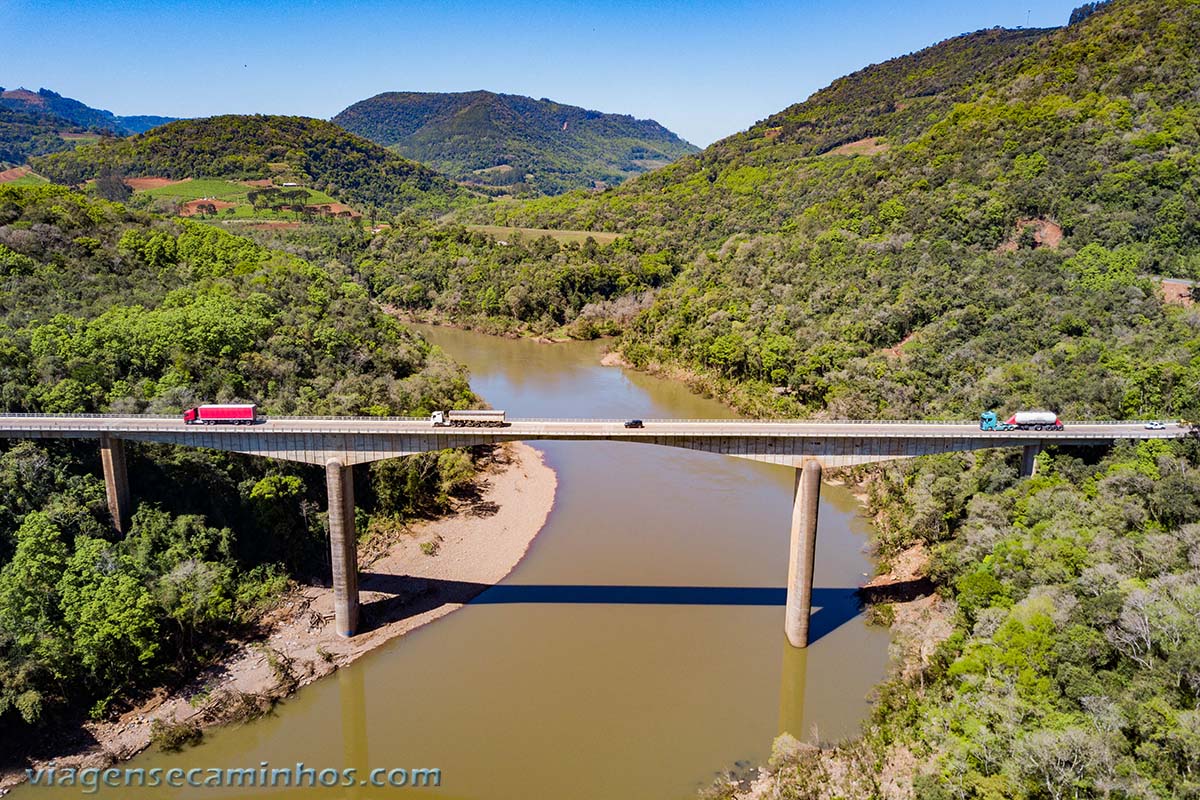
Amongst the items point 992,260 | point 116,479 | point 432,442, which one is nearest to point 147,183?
point 116,479

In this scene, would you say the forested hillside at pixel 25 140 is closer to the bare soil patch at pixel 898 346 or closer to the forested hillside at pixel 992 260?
the forested hillside at pixel 992 260

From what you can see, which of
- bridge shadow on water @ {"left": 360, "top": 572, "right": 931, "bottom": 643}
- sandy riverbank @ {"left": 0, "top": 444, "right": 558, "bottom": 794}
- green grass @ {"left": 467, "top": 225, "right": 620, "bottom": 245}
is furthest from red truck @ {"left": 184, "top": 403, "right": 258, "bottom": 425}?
green grass @ {"left": 467, "top": 225, "right": 620, "bottom": 245}

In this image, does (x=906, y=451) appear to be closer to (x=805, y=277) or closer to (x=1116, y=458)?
(x=1116, y=458)

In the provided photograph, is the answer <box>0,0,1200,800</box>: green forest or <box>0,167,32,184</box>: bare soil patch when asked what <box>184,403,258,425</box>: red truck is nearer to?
<box>0,0,1200,800</box>: green forest

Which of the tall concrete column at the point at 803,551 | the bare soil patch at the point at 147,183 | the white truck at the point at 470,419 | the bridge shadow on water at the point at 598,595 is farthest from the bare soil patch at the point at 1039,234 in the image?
the bare soil patch at the point at 147,183

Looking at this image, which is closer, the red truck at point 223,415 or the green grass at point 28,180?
the red truck at point 223,415

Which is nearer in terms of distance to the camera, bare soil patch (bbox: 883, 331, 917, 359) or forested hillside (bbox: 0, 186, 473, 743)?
forested hillside (bbox: 0, 186, 473, 743)

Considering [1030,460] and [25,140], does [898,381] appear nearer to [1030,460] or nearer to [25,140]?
[1030,460]
